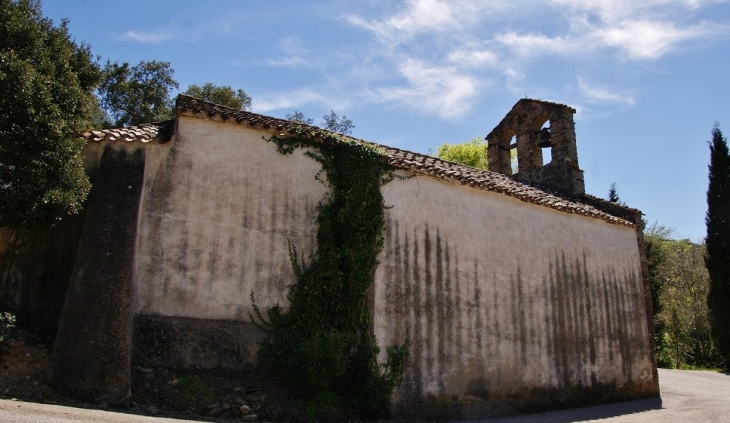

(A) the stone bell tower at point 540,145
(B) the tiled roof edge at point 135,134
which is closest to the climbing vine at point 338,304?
(B) the tiled roof edge at point 135,134

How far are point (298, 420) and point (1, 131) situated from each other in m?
6.45

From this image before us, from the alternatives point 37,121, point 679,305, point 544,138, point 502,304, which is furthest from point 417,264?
point 679,305

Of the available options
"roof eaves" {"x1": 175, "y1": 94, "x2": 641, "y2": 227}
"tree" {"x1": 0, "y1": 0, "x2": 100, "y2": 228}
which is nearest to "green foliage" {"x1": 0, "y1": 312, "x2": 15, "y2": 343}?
"tree" {"x1": 0, "y1": 0, "x2": 100, "y2": 228}

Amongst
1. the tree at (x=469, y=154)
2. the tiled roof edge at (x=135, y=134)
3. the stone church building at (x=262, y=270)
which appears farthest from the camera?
the tree at (x=469, y=154)

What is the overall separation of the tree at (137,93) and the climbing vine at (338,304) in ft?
54.0

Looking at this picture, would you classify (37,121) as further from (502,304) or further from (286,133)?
(502,304)

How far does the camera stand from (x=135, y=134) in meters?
10.3

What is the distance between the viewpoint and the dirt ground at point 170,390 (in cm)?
839

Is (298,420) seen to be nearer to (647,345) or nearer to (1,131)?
(1,131)

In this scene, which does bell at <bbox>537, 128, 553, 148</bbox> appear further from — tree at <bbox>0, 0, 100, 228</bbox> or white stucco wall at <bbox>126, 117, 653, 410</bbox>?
tree at <bbox>0, 0, 100, 228</bbox>

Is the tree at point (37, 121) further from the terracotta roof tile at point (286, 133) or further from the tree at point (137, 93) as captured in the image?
the tree at point (137, 93)

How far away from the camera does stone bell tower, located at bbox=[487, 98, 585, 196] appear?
770 inches

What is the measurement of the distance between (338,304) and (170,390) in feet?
10.9

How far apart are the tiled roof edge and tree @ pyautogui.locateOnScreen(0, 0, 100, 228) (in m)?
0.25
